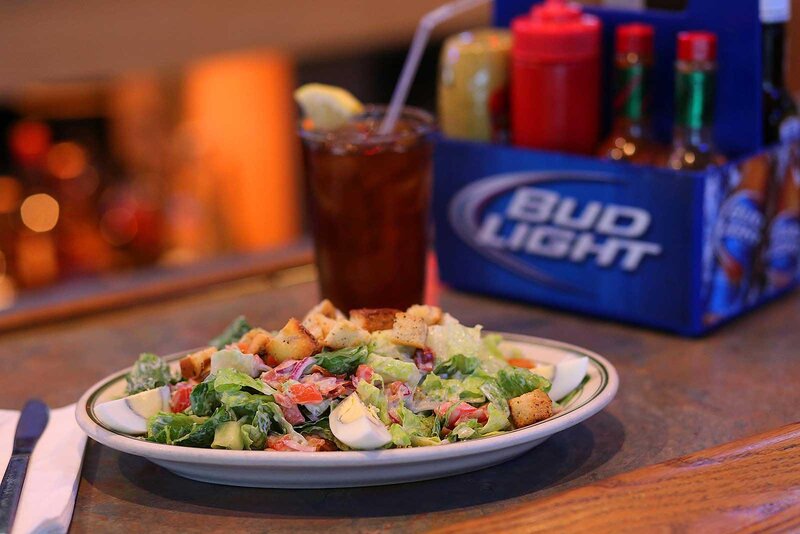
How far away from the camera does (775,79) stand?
141 cm

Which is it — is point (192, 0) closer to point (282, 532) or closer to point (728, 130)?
point (728, 130)

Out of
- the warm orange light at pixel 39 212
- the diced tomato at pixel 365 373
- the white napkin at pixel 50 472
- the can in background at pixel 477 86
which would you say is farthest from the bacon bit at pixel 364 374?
the warm orange light at pixel 39 212

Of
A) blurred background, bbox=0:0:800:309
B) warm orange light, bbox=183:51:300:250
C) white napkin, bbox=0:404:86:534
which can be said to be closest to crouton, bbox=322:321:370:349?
white napkin, bbox=0:404:86:534

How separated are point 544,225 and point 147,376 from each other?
60cm

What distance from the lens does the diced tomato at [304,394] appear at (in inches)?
36.9

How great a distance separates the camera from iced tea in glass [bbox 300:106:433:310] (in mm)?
1331

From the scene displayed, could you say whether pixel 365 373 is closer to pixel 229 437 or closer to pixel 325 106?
pixel 229 437

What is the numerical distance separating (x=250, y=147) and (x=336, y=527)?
2668 millimetres

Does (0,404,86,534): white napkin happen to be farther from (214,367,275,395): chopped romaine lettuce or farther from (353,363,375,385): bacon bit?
(353,363,375,385): bacon bit

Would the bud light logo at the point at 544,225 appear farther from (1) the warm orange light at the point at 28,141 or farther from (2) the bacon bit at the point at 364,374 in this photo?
(1) the warm orange light at the point at 28,141

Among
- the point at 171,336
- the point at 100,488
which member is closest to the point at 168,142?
the point at 171,336

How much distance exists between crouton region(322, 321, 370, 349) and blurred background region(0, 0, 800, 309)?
1.75 meters

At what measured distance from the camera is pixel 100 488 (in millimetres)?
997

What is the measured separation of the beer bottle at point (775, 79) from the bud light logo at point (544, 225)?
0.72 feet
